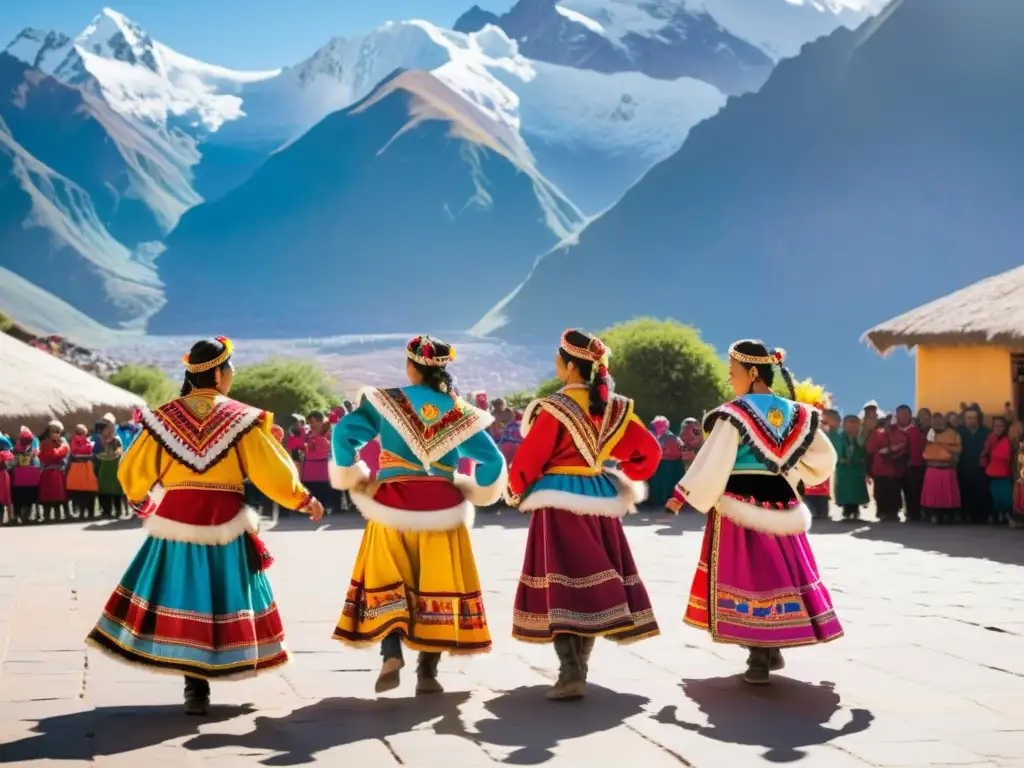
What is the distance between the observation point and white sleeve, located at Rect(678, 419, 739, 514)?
643 centimetres

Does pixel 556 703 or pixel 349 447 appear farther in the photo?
pixel 349 447

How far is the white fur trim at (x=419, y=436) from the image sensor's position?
20.6ft

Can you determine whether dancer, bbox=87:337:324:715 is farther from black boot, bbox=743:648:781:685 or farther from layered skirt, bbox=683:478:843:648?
A: black boot, bbox=743:648:781:685

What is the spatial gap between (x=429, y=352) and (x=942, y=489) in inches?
437

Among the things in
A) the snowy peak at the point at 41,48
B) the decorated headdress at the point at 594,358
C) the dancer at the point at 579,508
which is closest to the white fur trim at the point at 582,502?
the dancer at the point at 579,508

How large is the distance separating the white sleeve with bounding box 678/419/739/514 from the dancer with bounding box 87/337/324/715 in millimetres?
1704

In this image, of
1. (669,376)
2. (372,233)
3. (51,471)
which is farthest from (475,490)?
(372,233)

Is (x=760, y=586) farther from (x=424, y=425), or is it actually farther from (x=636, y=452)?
(x=424, y=425)

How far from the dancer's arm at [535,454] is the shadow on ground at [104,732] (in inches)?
60.6

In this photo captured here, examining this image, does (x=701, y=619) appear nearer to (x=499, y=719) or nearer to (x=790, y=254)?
(x=499, y=719)

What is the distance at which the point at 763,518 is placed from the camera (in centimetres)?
643

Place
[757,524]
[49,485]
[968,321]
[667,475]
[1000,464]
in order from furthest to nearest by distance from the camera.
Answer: [667,475] < [49,485] < [968,321] < [1000,464] < [757,524]

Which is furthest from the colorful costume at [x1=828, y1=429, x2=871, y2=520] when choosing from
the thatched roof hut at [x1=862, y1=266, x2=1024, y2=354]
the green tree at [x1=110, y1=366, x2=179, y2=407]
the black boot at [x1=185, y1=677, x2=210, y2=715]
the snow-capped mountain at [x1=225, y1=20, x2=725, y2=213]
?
the snow-capped mountain at [x1=225, y1=20, x2=725, y2=213]

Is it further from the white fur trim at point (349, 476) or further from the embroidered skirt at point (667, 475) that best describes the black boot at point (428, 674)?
the embroidered skirt at point (667, 475)
